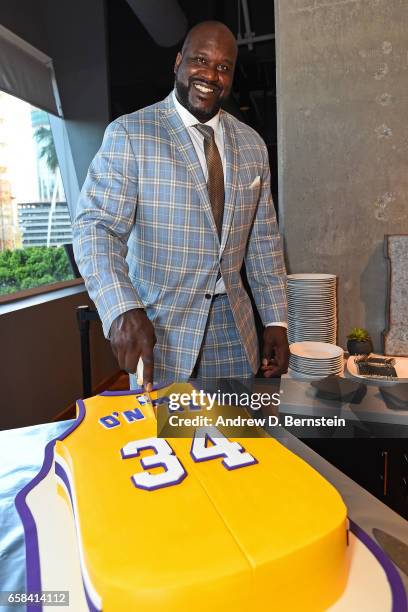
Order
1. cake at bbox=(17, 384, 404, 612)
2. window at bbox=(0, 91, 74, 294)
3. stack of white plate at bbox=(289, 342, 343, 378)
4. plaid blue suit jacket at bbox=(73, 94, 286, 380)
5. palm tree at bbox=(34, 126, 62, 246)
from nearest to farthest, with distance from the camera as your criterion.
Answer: cake at bbox=(17, 384, 404, 612), plaid blue suit jacket at bbox=(73, 94, 286, 380), stack of white plate at bbox=(289, 342, 343, 378), window at bbox=(0, 91, 74, 294), palm tree at bbox=(34, 126, 62, 246)

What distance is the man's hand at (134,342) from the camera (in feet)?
3.26

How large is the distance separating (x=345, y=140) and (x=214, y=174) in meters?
0.89

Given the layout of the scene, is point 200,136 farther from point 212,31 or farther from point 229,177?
point 212,31

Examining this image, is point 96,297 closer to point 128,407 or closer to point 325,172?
point 128,407

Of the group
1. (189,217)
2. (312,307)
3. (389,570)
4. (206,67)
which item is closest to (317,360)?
(312,307)

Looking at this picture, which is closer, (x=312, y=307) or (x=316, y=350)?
(x=316, y=350)

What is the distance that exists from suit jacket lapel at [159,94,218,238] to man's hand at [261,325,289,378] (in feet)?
1.09

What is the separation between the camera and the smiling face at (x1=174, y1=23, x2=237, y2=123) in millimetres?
1333

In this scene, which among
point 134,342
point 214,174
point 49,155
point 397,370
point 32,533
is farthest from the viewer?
point 49,155

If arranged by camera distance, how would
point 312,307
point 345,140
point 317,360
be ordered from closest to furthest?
1. point 317,360
2. point 312,307
3. point 345,140

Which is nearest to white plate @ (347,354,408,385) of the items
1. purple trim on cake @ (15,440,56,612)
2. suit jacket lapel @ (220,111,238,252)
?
suit jacket lapel @ (220,111,238,252)

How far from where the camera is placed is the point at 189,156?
1.39 metres

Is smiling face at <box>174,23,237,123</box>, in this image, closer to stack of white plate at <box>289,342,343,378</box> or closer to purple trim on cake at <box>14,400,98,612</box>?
stack of white plate at <box>289,342,343,378</box>

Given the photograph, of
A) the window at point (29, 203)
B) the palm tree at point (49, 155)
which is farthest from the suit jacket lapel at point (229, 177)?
the palm tree at point (49, 155)
